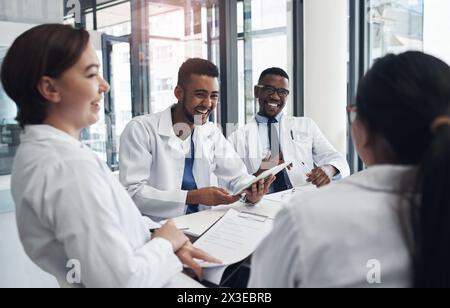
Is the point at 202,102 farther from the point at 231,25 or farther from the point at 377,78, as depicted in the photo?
the point at 377,78

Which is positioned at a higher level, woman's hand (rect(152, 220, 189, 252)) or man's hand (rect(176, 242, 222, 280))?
woman's hand (rect(152, 220, 189, 252))

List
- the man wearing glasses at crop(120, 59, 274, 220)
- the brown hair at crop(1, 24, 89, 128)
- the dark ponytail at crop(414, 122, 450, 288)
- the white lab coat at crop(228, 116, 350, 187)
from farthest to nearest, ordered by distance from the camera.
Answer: the white lab coat at crop(228, 116, 350, 187) → the man wearing glasses at crop(120, 59, 274, 220) → the brown hair at crop(1, 24, 89, 128) → the dark ponytail at crop(414, 122, 450, 288)

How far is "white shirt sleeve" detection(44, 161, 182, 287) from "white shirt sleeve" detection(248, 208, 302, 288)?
10.9 inches

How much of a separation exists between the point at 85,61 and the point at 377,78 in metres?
0.67

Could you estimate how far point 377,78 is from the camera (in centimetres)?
72

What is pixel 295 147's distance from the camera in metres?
2.78

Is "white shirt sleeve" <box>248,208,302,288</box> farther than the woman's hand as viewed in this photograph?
No

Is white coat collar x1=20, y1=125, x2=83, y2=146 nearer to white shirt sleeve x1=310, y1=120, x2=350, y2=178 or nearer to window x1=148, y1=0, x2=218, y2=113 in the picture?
window x1=148, y1=0, x2=218, y2=113

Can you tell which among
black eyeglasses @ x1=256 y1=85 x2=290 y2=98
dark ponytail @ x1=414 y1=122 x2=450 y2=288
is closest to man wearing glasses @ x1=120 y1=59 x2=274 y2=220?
black eyeglasses @ x1=256 y1=85 x2=290 y2=98

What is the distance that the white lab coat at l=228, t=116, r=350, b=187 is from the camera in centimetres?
266

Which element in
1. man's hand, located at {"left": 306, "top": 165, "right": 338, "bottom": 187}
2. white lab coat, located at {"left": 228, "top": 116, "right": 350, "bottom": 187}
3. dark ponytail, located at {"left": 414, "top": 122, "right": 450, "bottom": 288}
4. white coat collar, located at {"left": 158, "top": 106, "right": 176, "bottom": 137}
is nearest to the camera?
dark ponytail, located at {"left": 414, "top": 122, "right": 450, "bottom": 288}

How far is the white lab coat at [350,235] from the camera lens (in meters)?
0.66

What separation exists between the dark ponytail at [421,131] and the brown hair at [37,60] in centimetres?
67
